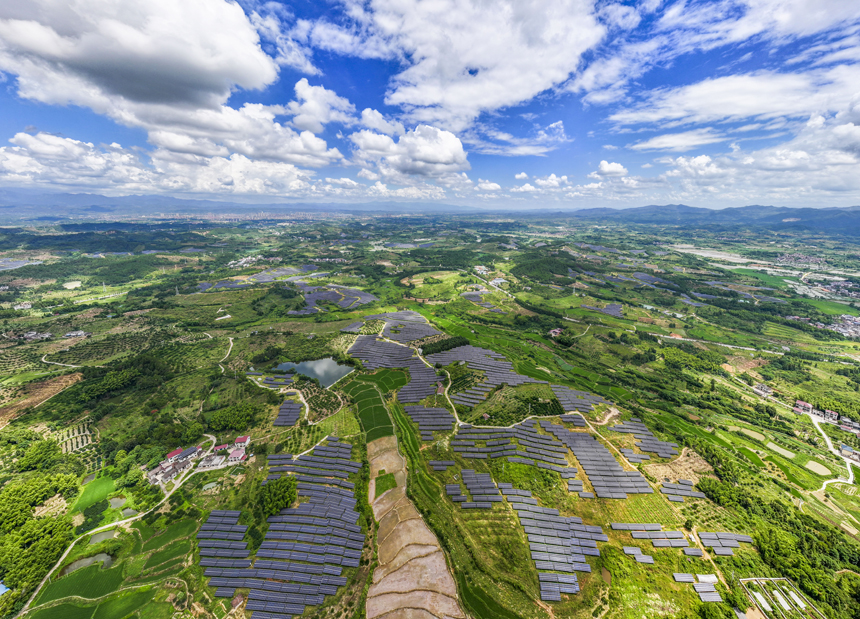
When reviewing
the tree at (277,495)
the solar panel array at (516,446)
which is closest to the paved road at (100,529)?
the tree at (277,495)

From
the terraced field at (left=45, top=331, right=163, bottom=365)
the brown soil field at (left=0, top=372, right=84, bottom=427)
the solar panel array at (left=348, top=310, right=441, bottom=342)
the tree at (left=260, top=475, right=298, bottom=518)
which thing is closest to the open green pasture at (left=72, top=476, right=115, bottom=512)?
the tree at (left=260, top=475, right=298, bottom=518)

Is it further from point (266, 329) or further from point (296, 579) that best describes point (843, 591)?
point (266, 329)

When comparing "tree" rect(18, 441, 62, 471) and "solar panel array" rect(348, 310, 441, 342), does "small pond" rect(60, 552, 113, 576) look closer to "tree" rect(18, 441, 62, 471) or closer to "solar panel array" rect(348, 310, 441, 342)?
"tree" rect(18, 441, 62, 471)

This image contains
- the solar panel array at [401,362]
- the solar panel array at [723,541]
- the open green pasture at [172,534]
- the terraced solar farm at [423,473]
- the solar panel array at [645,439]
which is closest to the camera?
the terraced solar farm at [423,473]

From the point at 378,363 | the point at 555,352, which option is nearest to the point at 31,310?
the point at 378,363

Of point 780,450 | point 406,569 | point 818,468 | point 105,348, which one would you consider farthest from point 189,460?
point 818,468

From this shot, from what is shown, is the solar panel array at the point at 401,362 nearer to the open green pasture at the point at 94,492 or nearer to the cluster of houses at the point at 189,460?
the cluster of houses at the point at 189,460
